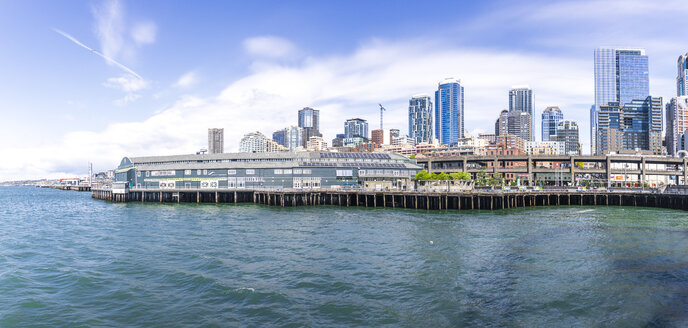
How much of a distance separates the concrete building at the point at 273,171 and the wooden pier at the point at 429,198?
6.16 m

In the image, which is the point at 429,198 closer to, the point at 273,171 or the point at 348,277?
the point at 273,171

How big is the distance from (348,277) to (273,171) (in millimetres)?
74149

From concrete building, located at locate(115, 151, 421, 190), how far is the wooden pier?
6.16 m

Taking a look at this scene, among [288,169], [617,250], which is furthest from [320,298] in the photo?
[288,169]

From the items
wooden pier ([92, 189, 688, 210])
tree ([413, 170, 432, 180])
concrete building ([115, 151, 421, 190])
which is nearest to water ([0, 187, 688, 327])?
wooden pier ([92, 189, 688, 210])

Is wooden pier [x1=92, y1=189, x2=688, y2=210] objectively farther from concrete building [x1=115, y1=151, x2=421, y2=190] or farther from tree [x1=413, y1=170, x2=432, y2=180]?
tree [x1=413, y1=170, x2=432, y2=180]

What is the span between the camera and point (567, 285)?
78.7 feet

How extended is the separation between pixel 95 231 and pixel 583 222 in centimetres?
6390

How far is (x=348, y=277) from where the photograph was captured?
2592 cm

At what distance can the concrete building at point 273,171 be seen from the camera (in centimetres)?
9681

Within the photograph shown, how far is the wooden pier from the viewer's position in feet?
239

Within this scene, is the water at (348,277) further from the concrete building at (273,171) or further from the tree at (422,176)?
the tree at (422,176)

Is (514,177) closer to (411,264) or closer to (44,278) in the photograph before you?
(411,264)

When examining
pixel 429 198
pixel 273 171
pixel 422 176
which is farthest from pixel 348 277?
pixel 422 176
